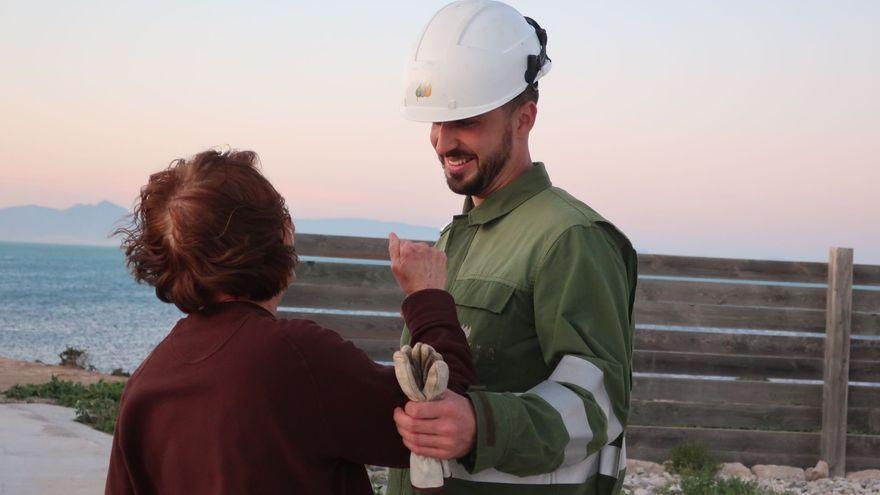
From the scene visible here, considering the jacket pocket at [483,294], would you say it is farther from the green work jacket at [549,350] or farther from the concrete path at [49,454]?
the concrete path at [49,454]

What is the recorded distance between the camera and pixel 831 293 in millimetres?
8203

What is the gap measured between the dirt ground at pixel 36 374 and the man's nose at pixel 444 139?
8890 millimetres

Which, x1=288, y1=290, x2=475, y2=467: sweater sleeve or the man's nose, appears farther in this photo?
the man's nose

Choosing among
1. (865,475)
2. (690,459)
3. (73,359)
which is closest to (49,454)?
(690,459)

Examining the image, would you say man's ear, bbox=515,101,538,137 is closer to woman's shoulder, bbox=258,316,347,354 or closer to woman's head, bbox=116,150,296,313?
woman's head, bbox=116,150,296,313

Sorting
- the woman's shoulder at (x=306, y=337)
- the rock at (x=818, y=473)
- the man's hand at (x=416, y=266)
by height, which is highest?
the man's hand at (x=416, y=266)

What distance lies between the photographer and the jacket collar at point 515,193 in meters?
2.67

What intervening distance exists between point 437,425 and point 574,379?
0.35 m

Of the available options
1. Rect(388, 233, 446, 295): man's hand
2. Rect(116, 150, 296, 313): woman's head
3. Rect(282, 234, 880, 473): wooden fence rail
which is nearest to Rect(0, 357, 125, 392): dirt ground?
Rect(282, 234, 880, 473): wooden fence rail

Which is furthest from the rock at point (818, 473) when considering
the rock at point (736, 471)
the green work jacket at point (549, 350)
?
the green work jacket at point (549, 350)

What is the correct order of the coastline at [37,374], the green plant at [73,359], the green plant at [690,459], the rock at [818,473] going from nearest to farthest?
1. the green plant at [690,459]
2. the rock at [818,473]
3. the coastline at [37,374]
4. the green plant at [73,359]

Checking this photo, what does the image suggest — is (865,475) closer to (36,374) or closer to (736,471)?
(736,471)

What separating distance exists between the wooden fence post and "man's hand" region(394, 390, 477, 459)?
22.4 ft

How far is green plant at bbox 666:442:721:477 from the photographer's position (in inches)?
307
